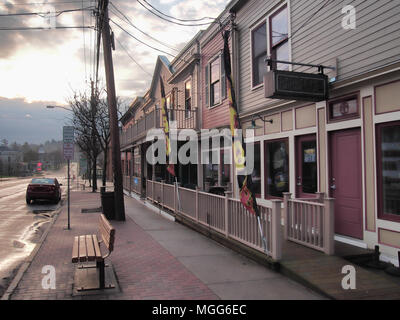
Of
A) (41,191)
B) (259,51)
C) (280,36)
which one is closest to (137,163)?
(41,191)

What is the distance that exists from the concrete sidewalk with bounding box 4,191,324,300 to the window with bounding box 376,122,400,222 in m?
2.13

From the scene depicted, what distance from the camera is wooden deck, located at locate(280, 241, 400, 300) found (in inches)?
178

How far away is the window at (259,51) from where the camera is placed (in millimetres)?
9938

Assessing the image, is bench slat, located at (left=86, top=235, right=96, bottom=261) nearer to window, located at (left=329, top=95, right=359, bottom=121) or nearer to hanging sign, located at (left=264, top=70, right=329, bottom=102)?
hanging sign, located at (left=264, top=70, right=329, bottom=102)

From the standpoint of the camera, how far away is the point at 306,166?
8.20 metres

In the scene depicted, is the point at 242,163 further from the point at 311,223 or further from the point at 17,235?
the point at 17,235

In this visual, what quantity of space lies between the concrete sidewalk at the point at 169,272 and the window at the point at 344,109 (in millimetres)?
3361

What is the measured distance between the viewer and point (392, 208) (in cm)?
585

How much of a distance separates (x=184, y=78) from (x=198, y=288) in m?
13.1

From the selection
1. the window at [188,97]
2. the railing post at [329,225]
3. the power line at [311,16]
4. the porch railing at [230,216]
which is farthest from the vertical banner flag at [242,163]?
the window at [188,97]

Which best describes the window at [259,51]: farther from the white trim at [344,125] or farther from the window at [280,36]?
the white trim at [344,125]
